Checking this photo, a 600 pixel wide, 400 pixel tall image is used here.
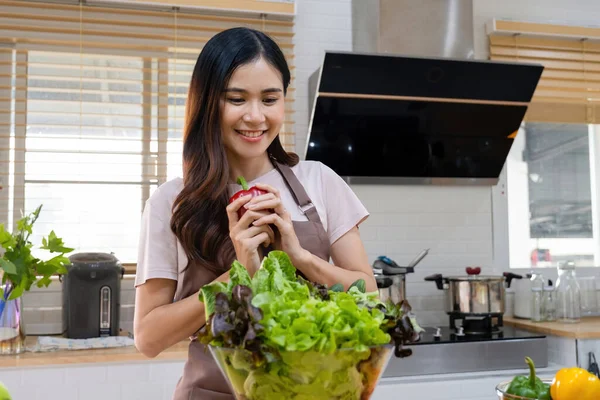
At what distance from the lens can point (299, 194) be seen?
1.43m

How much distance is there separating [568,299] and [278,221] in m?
2.78

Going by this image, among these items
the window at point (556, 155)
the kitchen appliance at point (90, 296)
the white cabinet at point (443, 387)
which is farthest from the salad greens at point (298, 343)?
the window at point (556, 155)

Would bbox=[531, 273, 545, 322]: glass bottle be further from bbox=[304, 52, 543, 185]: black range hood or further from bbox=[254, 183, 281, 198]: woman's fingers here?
bbox=[254, 183, 281, 198]: woman's fingers

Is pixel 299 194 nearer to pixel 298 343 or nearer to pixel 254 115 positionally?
pixel 254 115

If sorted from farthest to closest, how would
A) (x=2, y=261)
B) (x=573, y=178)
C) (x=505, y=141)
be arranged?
1. (x=573, y=178)
2. (x=505, y=141)
3. (x=2, y=261)

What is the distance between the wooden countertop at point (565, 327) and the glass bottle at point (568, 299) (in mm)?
61

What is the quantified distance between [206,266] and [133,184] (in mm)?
2239

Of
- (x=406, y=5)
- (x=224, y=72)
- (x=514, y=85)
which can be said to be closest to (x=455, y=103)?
(x=514, y=85)

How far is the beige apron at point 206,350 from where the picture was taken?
4.31ft

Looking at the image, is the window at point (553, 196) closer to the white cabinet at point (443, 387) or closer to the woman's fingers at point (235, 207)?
the white cabinet at point (443, 387)

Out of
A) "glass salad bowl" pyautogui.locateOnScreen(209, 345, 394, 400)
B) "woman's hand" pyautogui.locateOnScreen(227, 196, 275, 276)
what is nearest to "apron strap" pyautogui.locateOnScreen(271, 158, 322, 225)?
"woman's hand" pyautogui.locateOnScreen(227, 196, 275, 276)

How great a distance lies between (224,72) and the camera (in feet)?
4.18

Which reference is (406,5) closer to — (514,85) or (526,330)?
(514,85)

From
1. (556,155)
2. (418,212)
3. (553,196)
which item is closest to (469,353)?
(418,212)
